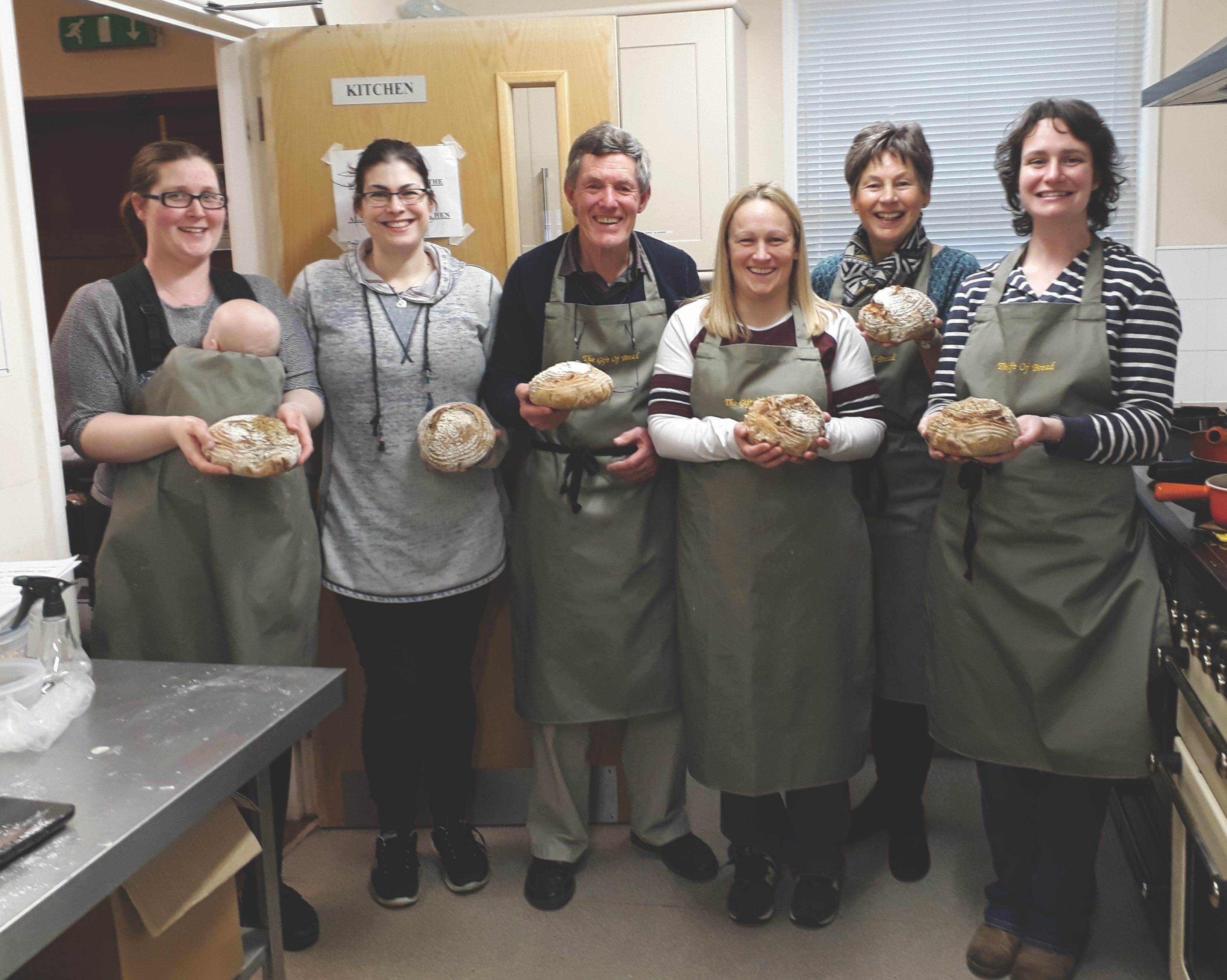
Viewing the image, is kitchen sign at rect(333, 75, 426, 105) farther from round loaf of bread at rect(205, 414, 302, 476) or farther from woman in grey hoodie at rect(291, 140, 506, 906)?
round loaf of bread at rect(205, 414, 302, 476)

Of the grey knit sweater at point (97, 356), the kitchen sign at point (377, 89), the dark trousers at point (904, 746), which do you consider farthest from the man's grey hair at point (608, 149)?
the dark trousers at point (904, 746)

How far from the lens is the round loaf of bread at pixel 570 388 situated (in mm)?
2055

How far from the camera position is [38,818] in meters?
1.14

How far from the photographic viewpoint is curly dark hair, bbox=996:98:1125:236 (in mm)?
1855

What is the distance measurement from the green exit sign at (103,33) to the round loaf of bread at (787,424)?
3.00 metres

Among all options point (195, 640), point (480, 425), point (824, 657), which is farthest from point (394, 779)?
point (824, 657)

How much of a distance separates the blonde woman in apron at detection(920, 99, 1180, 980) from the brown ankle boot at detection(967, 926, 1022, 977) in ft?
0.13

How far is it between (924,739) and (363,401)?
1410 mm

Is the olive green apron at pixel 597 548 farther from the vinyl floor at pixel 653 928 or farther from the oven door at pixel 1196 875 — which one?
the oven door at pixel 1196 875

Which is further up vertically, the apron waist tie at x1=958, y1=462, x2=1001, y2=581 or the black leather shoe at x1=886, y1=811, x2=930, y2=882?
the apron waist tie at x1=958, y1=462, x2=1001, y2=581

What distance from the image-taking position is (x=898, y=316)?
204 cm

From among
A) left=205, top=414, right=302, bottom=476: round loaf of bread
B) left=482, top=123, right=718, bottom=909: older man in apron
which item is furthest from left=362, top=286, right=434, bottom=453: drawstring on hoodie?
left=205, top=414, right=302, bottom=476: round loaf of bread

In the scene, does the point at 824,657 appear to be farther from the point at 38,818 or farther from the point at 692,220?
the point at 692,220

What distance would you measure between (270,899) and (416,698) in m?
0.78
